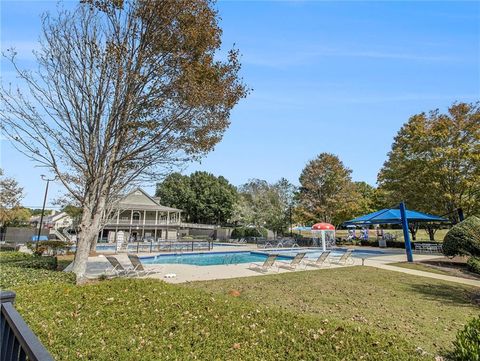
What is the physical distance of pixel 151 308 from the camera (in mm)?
5621

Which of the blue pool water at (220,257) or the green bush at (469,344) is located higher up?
the green bush at (469,344)

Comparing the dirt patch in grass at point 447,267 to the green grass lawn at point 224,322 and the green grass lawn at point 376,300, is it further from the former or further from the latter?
the green grass lawn at point 224,322

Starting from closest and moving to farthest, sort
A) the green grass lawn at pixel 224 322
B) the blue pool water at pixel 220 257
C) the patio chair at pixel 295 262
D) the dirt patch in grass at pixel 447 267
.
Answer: the green grass lawn at pixel 224 322
the dirt patch in grass at pixel 447 267
the patio chair at pixel 295 262
the blue pool water at pixel 220 257

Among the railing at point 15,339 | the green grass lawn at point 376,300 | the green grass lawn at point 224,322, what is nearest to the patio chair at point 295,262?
the green grass lawn at point 376,300

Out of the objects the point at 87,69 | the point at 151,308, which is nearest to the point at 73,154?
the point at 87,69

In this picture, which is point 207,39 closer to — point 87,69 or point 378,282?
point 87,69

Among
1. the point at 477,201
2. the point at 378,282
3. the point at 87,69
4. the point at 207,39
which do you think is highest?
the point at 207,39

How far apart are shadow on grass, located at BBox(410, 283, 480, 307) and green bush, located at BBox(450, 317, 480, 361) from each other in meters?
5.07

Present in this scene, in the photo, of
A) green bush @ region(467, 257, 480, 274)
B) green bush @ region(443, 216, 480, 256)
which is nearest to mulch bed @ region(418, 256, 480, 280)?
green bush @ region(467, 257, 480, 274)

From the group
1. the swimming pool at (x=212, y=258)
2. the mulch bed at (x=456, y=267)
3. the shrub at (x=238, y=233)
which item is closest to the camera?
the mulch bed at (x=456, y=267)

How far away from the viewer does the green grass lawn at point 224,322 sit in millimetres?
3922

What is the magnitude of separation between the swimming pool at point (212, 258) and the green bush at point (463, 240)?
32.6 ft

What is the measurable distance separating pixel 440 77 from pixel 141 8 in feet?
36.1

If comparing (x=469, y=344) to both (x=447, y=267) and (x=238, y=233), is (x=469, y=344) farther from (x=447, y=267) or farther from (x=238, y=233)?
(x=238, y=233)
